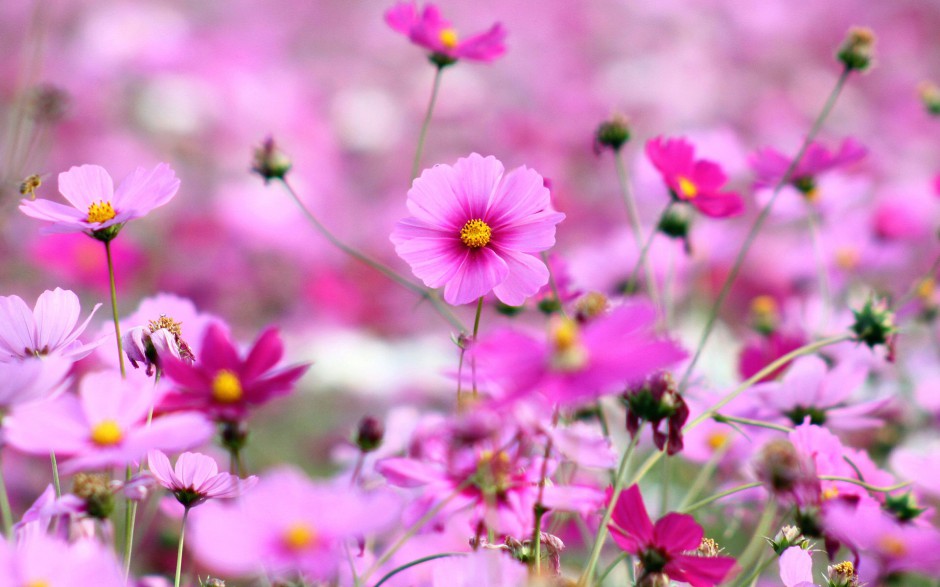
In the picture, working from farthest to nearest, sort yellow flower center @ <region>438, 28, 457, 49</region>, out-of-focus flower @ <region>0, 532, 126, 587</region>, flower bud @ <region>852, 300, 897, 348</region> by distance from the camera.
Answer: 1. yellow flower center @ <region>438, 28, 457, 49</region>
2. flower bud @ <region>852, 300, 897, 348</region>
3. out-of-focus flower @ <region>0, 532, 126, 587</region>

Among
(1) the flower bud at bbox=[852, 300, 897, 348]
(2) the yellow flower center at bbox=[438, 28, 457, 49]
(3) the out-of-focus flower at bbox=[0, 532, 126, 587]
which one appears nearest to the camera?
(3) the out-of-focus flower at bbox=[0, 532, 126, 587]

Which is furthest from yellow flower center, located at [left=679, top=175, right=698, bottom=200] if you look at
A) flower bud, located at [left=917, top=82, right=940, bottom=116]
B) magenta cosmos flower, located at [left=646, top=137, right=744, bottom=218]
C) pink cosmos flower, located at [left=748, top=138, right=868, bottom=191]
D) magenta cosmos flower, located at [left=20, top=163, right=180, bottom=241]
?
flower bud, located at [left=917, top=82, right=940, bottom=116]

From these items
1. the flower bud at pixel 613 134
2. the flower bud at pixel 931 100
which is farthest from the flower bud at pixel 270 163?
the flower bud at pixel 931 100

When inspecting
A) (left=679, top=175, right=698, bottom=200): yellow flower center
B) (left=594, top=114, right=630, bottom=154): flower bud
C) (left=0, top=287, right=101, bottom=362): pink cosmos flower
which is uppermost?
(left=594, top=114, right=630, bottom=154): flower bud

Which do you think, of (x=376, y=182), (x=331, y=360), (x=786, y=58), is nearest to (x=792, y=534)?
(x=331, y=360)

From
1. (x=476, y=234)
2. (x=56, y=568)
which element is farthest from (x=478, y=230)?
A: (x=56, y=568)

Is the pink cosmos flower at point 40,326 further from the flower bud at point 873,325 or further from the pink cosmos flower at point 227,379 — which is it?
the flower bud at point 873,325

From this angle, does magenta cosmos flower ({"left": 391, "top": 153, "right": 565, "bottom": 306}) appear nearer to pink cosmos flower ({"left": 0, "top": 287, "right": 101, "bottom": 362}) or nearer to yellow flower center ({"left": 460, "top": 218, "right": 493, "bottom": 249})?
yellow flower center ({"left": 460, "top": 218, "right": 493, "bottom": 249})
